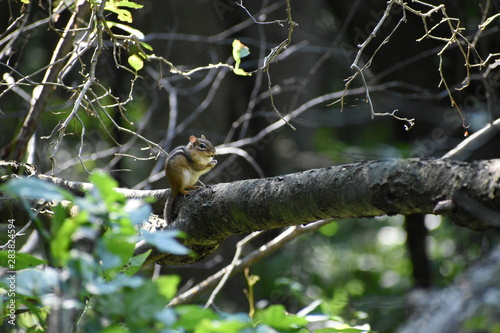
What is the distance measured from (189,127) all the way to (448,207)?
371 centimetres

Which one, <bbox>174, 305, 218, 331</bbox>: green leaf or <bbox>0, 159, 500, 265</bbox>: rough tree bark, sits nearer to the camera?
<bbox>174, 305, 218, 331</bbox>: green leaf

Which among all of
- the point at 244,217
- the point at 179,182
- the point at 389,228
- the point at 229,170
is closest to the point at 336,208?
the point at 244,217

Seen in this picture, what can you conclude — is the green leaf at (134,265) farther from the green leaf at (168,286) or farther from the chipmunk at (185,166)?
the chipmunk at (185,166)

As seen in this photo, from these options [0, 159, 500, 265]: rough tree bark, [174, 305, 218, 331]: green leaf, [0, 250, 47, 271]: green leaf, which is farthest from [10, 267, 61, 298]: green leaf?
[0, 159, 500, 265]: rough tree bark

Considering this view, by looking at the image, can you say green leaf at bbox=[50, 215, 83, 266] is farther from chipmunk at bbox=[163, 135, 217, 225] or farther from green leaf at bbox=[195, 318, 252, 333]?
chipmunk at bbox=[163, 135, 217, 225]

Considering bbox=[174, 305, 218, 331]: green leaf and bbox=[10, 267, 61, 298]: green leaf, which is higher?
bbox=[10, 267, 61, 298]: green leaf

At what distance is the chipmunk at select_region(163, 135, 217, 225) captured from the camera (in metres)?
2.31

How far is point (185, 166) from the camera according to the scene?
8.65 ft

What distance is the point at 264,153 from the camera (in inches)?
203

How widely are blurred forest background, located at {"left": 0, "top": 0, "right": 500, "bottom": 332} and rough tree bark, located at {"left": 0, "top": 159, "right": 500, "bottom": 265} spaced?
6.11 ft

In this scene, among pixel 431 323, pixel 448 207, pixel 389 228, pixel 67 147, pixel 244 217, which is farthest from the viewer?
pixel 389 228

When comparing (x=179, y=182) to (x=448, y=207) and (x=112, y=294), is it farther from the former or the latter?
(x=112, y=294)

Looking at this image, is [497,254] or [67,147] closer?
[497,254]

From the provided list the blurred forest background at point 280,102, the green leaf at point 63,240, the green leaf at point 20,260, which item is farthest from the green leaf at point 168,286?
the blurred forest background at point 280,102
